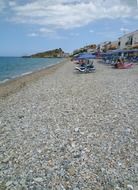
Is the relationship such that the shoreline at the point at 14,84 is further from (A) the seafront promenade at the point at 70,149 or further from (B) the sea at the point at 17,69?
(A) the seafront promenade at the point at 70,149

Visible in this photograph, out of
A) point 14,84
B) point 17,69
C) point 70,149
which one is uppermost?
point 70,149

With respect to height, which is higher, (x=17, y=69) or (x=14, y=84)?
(x=14, y=84)

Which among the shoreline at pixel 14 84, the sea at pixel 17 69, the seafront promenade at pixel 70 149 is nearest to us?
the seafront promenade at pixel 70 149

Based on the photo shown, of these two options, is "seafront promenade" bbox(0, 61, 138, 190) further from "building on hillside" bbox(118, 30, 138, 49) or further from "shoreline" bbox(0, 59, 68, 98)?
"building on hillside" bbox(118, 30, 138, 49)

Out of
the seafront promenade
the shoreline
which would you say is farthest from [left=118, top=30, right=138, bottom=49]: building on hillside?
the seafront promenade

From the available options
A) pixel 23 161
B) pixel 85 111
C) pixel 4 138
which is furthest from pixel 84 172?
pixel 85 111

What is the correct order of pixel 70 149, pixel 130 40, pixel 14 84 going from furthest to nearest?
1. pixel 130 40
2. pixel 14 84
3. pixel 70 149

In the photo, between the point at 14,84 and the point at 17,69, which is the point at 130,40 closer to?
the point at 17,69

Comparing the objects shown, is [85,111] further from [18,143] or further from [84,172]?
[84,172]

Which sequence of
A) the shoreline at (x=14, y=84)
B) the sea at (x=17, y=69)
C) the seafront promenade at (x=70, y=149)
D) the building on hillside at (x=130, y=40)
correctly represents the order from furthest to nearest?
the building on hillside at (x=130, y=40), the sea at (x=17, y=69), the shoreline at (x=14, y=84), the seafront promenade at (x=70, y=149)

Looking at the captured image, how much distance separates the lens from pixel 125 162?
17.2 ft

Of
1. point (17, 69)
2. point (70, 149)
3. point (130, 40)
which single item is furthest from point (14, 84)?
point (130, 40)

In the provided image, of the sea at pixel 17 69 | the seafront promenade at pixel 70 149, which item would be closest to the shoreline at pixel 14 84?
the sea at pixel 17 69

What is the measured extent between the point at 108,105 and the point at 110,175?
6034mm
